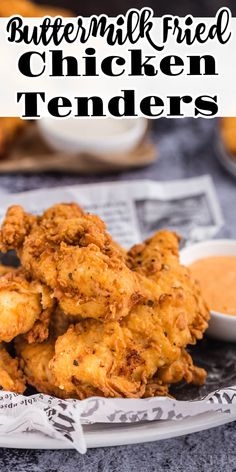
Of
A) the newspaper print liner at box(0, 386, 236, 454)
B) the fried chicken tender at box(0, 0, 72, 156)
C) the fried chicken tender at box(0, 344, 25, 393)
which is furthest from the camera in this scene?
the fried chicken tender at box(0, 0, 72, 156)

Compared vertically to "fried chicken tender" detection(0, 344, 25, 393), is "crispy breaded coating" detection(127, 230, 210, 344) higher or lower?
higher

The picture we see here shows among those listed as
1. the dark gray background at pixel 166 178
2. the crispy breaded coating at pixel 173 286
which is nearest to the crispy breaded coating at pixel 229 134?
the dark gray background at pixel 166 178

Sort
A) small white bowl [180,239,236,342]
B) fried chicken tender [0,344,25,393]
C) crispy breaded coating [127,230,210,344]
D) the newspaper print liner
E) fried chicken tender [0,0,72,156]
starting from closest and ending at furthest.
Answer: the newspaper print liner → fried chicken tender [0,344,25,393] → crispy breaded coating [127,230,210,344] → small white bowl [180,239,236,342] → fried chicken tender [0,0,72,156]

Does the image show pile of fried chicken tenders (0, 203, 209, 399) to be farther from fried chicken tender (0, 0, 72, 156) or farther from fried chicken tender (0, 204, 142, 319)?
fried chicken tender (0, 0, 72, 156)

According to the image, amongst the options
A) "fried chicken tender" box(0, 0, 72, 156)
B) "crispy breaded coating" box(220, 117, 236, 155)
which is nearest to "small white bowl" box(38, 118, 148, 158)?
"fried chicken tender" box(0, 0, 72, 156)

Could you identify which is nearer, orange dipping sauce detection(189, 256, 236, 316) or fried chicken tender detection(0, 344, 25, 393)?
fried chicken tender detection(0, 344, 25, 393)
